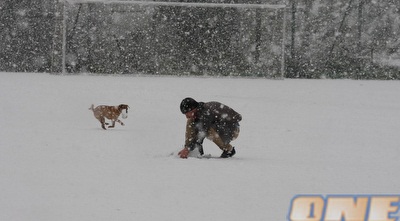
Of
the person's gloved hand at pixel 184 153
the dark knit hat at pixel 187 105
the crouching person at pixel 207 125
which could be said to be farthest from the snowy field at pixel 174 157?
the dark knit hat at pixel 187 105

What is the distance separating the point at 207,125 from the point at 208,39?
10.1 metres

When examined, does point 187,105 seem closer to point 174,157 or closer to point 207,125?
point 207,125

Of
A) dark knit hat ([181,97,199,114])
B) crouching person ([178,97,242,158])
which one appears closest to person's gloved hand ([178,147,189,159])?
crouching person ([178,97,242,158])

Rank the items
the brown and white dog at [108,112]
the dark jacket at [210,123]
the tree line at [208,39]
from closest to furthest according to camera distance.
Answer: the dark jacket at [210,123]
the brown and white dog at [108,112]
the tree line at [208,39]

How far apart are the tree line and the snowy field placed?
324 cm

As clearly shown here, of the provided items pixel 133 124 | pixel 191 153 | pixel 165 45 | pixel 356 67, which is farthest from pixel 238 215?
pixel 356 67

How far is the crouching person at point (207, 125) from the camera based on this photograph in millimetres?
7160

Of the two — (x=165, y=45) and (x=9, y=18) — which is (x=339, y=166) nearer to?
(x=165, y=45)

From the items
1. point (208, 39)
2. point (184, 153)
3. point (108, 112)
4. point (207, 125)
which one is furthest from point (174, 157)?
point (208, 39)

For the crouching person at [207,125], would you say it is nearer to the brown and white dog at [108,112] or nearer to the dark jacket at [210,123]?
the dark jacket at [210,123]

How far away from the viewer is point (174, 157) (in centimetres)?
728

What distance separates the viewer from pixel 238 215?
4.93 meters

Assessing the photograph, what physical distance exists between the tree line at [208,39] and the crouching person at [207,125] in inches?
385

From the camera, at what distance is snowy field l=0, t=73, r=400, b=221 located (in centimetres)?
518
